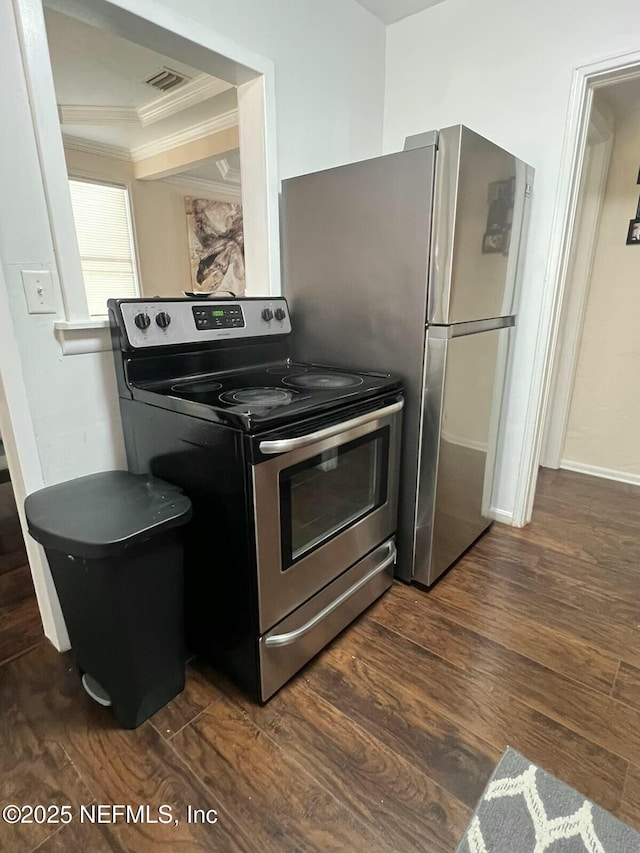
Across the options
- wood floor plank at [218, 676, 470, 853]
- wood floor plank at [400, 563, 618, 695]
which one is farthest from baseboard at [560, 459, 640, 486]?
wood floor plank at [218, 676, 470, 853]

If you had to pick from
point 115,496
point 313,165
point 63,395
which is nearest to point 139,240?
point 313,165

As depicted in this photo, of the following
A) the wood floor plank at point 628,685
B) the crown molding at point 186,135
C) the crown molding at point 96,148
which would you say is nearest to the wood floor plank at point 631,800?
the wood floor plank at point 628,685

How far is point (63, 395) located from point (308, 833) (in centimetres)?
130

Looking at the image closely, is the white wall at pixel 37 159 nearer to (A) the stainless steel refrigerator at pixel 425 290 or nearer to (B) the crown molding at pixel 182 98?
(A) the stainless steel refrigerator at pixel 425 290

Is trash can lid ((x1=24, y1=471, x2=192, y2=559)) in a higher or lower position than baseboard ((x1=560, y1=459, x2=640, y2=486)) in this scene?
higher

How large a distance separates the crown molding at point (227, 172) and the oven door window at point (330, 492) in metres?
3.82

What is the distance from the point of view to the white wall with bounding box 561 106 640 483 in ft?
8.66

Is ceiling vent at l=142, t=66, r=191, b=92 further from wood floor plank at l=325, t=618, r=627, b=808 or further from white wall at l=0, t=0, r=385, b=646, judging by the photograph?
wood floor plank at l=325, t=618, r=627, b=808

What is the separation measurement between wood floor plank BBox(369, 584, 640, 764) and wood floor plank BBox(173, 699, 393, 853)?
59cm

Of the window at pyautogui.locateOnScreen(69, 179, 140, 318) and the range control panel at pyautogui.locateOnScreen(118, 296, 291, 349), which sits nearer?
the range control panel at pyautogui.locateOnScreen(118, 296, 291, 349)

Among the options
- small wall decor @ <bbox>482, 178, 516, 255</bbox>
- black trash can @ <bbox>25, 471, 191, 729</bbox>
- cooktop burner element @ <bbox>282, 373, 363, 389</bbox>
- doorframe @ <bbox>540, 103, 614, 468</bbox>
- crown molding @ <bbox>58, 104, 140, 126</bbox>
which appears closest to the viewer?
black trash can @ <bbox>25, 471, 191, 729</bbox>

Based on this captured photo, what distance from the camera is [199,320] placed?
5.14 ft

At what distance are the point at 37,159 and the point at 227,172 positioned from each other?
3844 millimetres

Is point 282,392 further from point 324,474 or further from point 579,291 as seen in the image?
point 579,291
